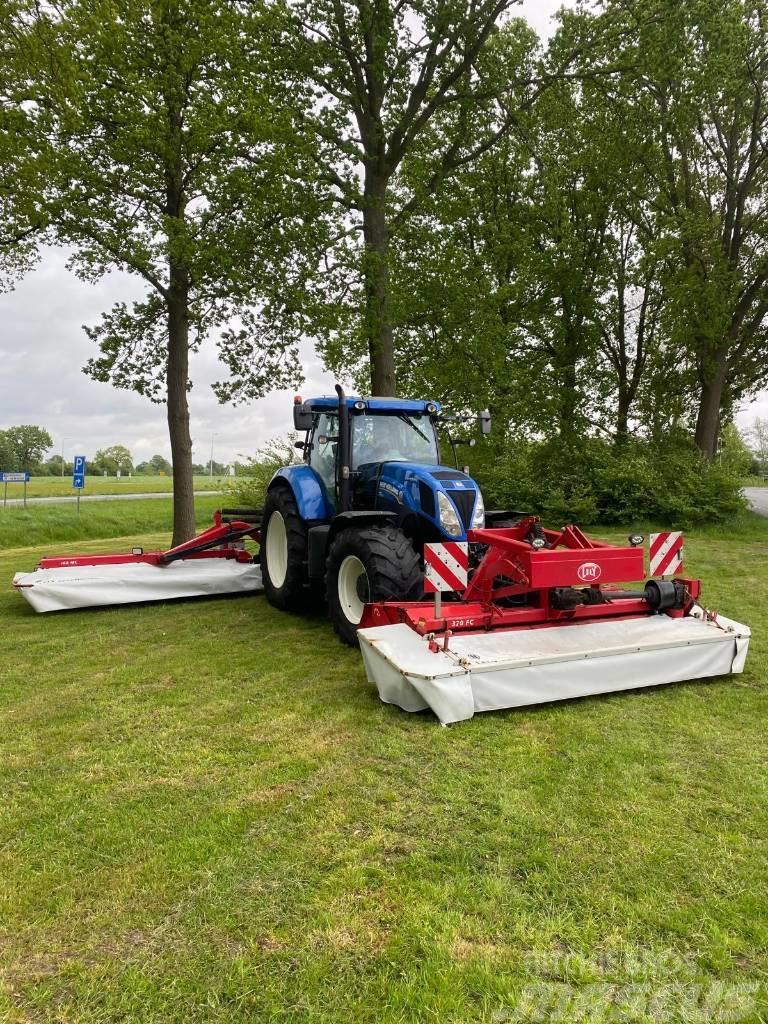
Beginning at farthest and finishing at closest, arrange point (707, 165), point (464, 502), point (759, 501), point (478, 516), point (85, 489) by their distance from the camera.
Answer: point (85, 489) < point (759, 501) < point (707, 165) < point (478, 516) < point (464, 502)

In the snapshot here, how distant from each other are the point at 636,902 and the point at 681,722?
6.12 ft

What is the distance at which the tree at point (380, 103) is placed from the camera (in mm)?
11430

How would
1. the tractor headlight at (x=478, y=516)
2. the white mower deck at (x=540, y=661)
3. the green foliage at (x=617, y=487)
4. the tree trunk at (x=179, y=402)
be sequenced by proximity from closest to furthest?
the white mower deck at (x=540, y=661) < the tractor headlight at (x=478, y=516) < the tree trunk at (x=179, y=402) < the green foliage at (x=617, y=487)

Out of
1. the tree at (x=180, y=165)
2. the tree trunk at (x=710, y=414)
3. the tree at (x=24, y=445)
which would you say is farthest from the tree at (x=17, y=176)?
the tree at (x=24, y=445)

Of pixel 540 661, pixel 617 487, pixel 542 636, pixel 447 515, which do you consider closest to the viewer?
pixel 540 661

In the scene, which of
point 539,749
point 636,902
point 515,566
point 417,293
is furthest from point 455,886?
point 417,293

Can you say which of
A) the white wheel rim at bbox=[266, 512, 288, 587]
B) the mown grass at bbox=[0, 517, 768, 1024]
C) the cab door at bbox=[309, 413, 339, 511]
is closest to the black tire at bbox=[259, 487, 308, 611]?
the white wheel rim at bbox=[266, 512, 288, 587]

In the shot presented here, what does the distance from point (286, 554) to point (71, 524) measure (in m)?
13.5

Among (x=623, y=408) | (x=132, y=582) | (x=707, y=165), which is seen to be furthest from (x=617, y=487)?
(x=132, y=582)

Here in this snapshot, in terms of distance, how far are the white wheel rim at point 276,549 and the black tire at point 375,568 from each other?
1.85m

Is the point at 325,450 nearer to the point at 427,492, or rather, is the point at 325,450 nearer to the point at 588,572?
the point at 427,492

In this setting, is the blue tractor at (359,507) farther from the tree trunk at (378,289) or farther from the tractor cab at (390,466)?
the tree trunk at (378,289)

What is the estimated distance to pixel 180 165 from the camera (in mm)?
9859

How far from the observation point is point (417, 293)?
1278 centimetres
